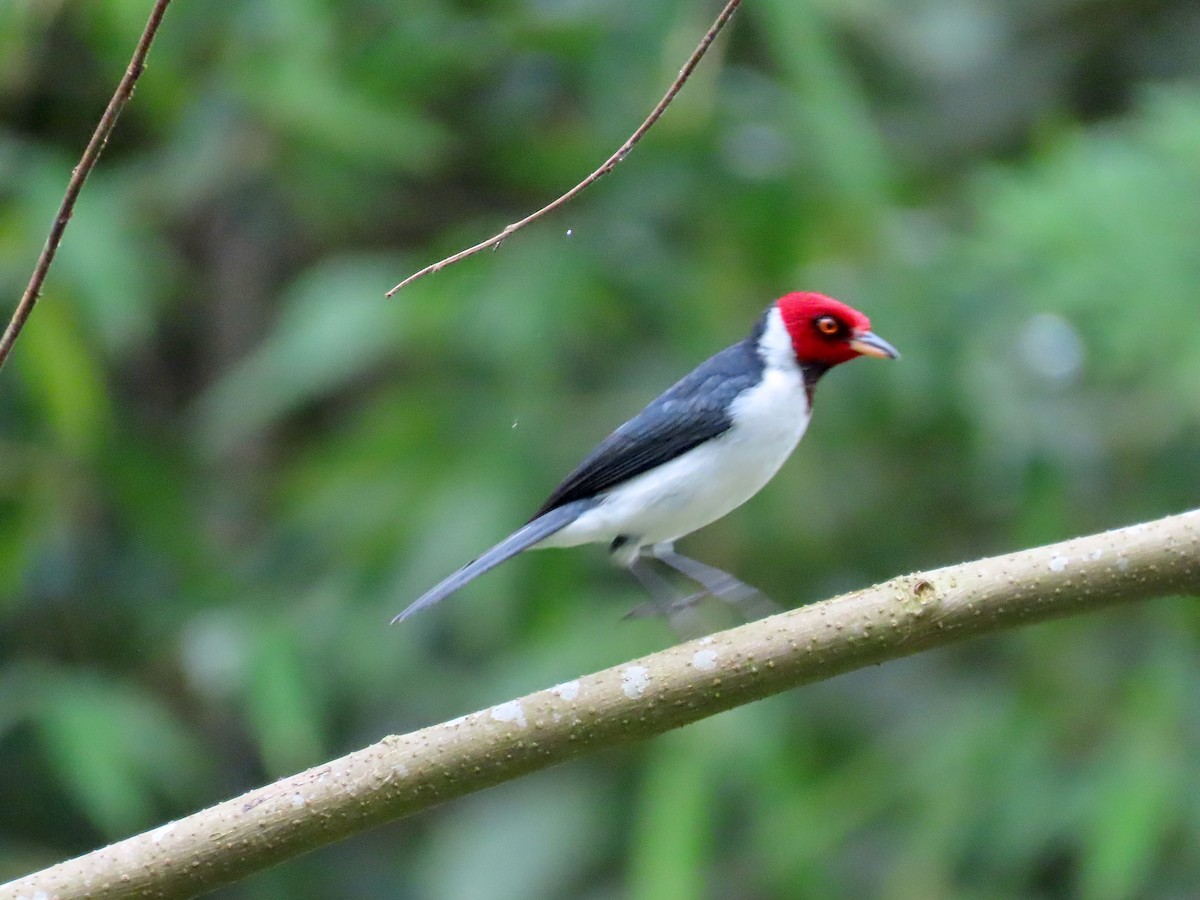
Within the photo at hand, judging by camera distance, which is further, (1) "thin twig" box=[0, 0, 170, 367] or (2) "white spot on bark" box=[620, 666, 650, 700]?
(2) "white spot on bark" box=[620, 666, 650, 700]

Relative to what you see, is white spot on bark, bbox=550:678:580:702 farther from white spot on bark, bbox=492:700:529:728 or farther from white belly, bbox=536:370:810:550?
white belly, bbox=536:370:810:550

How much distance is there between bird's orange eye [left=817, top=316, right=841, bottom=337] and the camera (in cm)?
401

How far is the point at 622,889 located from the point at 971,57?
502 centimetres

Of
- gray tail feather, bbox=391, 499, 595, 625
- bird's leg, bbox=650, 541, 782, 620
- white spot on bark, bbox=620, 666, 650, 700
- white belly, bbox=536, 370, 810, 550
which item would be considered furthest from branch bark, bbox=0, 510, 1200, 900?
white belly, bbox=536, 370, 810, 550

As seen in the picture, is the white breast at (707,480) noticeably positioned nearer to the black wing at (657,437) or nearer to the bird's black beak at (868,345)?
the black wing at (657,437)

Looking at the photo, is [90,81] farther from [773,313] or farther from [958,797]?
[958,797]

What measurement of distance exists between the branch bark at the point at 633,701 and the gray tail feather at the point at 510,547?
648mm

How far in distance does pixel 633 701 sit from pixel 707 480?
115 cm

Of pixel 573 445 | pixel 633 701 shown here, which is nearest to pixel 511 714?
pixel 633 701

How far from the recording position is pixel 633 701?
2.71 meters

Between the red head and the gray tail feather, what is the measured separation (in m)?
0.72

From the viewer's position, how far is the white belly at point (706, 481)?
3781mm

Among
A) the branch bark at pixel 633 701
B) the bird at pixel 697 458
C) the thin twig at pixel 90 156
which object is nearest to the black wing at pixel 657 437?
the bird at pixel 697 458

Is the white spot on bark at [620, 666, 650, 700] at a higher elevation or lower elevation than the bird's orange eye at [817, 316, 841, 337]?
lower
